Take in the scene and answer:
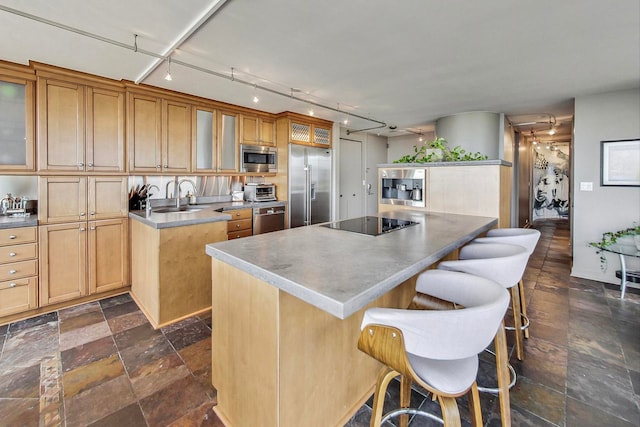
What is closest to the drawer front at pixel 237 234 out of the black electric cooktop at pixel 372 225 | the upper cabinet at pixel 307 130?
the upper cabinet at pixel 307 130

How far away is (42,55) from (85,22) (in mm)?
925

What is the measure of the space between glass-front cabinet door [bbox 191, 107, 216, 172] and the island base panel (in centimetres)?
289

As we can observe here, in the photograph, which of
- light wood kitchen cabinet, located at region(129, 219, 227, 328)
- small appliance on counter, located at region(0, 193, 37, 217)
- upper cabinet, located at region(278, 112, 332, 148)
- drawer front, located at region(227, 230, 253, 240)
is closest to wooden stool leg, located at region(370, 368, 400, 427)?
light wood kitchen cabinet, located at region(129, 219, 227, 328)

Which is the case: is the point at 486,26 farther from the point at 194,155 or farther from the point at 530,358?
the point at 194,155

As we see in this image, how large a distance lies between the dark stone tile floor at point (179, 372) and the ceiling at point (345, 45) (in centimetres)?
241

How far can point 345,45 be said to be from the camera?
2.51 meters

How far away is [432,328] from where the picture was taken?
0.87 meters

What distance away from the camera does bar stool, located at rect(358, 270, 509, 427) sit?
2.85 ft

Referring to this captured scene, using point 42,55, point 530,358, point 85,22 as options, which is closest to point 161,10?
point 85,22

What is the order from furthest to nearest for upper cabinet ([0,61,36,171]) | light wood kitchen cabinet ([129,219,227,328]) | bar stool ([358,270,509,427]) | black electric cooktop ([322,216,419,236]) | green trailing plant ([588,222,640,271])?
1. green trailing plant ([588,222,640,271])
2. upper cabinet ([0,61,36,171])
3. light wood kitchen cabinet ([129,219,227,328])
4. black electric cooktop ([322,216,419,236])
5. bar stool ([358,270,509,427])

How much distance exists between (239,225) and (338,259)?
308 centimetres

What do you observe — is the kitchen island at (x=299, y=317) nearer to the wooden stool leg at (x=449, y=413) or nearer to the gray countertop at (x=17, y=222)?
the wooden stool leg at (x=449, y=413)

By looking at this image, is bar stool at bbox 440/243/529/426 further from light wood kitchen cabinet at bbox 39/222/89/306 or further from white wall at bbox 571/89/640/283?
light wood kitchen cabinet at bbox 39/222/89/306

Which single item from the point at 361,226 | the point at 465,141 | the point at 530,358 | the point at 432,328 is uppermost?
the point at 465,141
